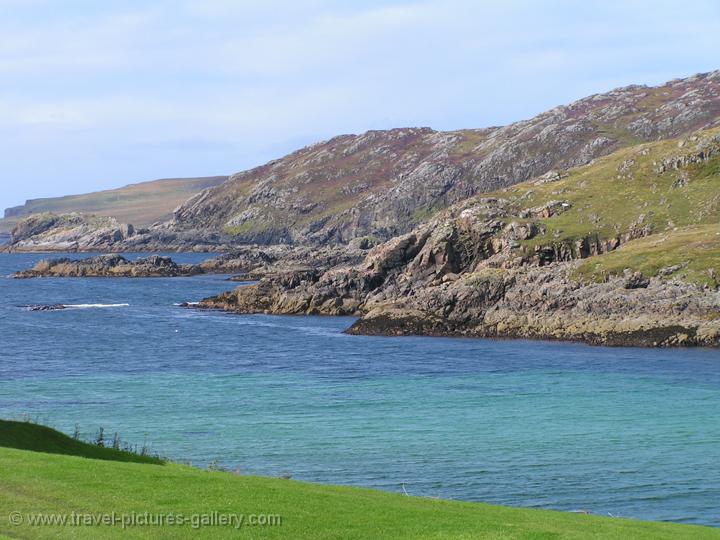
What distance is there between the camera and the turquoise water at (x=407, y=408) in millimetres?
42094

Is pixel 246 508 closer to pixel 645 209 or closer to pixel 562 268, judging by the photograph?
pixel 562 268

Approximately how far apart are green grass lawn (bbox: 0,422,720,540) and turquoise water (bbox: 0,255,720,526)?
44.2 feet

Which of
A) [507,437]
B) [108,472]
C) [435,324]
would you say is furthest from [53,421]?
[435,324]

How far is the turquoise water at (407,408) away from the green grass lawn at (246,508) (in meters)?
13.5

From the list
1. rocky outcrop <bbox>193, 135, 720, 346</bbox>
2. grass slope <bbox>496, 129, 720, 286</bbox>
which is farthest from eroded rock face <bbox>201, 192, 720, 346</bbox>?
grass slope <bbox>496, 129, 720, 286</bbox>

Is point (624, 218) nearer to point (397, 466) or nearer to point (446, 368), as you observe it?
point (446, 368)

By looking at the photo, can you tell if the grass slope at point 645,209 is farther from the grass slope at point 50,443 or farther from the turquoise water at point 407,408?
the grass slope at point 50,443

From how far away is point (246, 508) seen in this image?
75.9 ft

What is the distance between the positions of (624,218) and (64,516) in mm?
105337

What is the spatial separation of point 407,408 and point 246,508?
38.3 meters

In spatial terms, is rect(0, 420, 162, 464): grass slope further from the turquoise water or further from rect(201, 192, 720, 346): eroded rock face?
rect(201, 192, 720, 346): eroded rock face

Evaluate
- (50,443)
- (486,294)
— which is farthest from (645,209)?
(50,443)

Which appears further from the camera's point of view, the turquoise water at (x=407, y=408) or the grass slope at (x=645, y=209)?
the grass slope at (x=645, y=209)

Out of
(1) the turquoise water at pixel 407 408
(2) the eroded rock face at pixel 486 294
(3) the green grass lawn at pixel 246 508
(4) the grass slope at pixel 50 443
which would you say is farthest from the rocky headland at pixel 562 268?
(3) the green grass lawn at pixel 246 508
